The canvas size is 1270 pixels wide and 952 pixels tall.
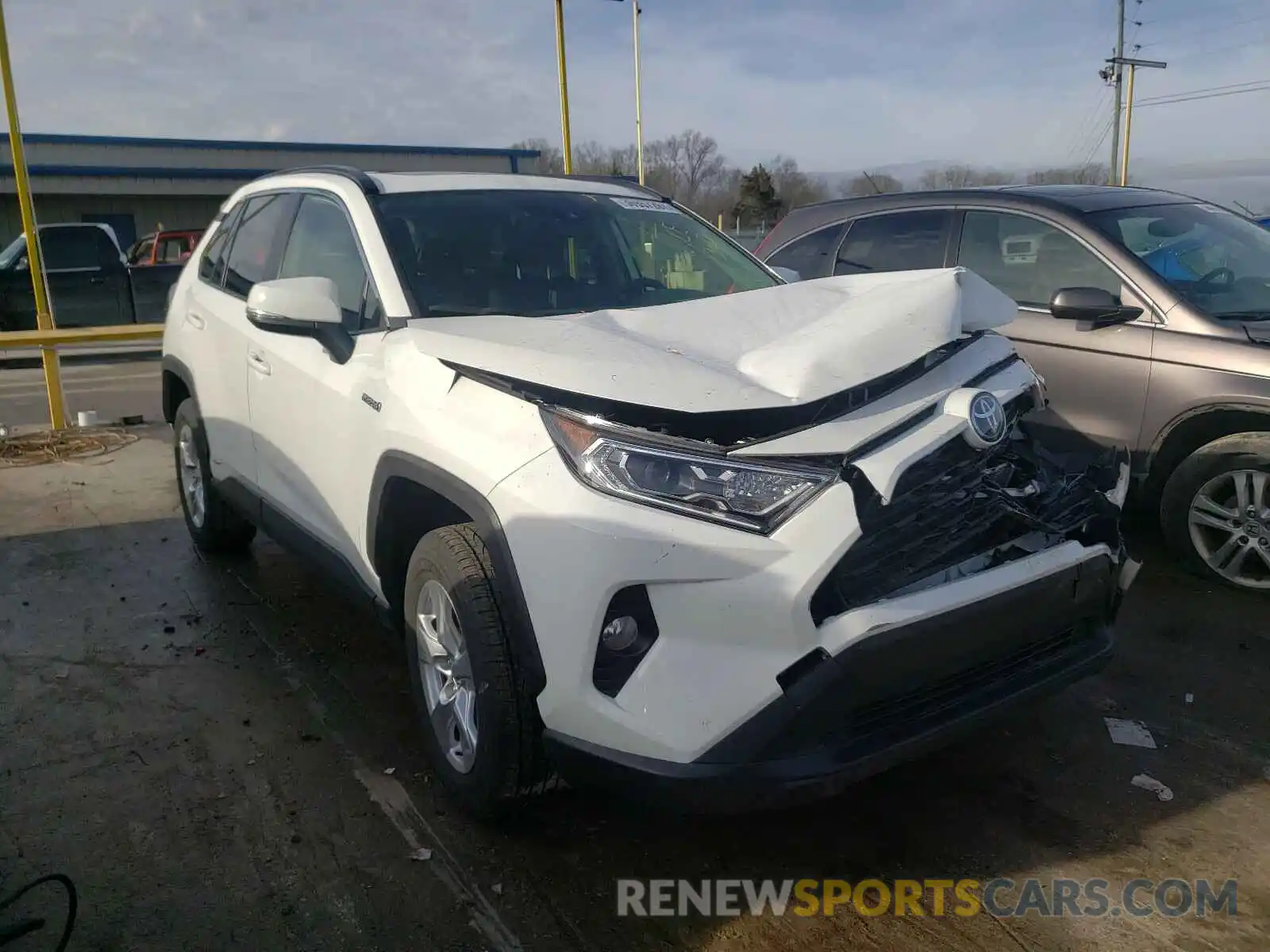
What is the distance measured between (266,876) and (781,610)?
1.59 meters

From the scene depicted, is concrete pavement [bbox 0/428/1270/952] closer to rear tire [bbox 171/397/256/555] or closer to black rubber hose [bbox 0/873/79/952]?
black rubber hose [bbox 0/873/79/952]

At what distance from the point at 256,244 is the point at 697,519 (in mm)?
3145

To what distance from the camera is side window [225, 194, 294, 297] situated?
434 centimetres

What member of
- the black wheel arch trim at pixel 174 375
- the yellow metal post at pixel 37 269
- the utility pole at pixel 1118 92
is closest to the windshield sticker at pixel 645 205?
the black wheel arch trim at pixel 174 375

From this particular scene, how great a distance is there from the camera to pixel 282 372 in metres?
3.77

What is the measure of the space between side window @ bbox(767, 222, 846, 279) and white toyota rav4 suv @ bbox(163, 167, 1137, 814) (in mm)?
2727

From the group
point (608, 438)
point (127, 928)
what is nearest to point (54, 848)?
point (127, 928)

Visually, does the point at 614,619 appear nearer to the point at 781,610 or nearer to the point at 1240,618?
the point at 781,610

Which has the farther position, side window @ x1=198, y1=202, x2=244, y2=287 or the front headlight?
side window @ x1=198, y1=202, x2=244, y2=287

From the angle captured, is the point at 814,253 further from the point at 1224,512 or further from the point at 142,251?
the point at 142,251

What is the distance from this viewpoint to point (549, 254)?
3723mm

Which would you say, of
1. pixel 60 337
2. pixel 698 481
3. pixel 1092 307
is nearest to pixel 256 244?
pixel 698 481

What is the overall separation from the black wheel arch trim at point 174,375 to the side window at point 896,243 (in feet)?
11.8

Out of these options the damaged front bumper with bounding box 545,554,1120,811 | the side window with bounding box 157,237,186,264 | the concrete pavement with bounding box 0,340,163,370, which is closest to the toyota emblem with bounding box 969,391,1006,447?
the damaged front bumper with bounding box 545,554,1120,811
